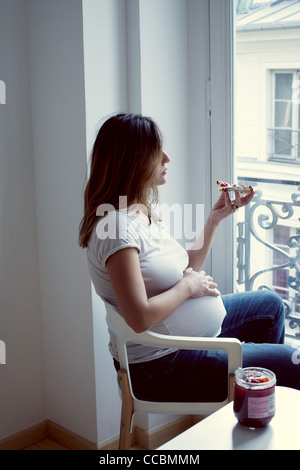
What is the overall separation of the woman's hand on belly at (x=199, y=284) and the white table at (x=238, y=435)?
0.43 meters

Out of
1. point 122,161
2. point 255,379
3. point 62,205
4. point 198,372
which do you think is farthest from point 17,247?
point 255,379

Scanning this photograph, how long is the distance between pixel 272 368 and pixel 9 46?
52.8 inches

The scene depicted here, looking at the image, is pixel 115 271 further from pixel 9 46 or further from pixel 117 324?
pixel 9 46

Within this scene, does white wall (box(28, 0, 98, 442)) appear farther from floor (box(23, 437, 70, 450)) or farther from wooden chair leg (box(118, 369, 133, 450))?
wooden chair leg (box(118, 369, 133, 450))

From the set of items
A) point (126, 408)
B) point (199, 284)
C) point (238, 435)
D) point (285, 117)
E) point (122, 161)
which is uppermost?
point (285, 117)

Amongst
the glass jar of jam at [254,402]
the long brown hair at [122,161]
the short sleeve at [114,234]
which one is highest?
the long brown hair at [122,161]

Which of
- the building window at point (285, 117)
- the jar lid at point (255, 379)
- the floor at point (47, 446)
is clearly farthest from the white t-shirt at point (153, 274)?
the floor at point (47, 446)

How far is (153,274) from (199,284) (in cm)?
14

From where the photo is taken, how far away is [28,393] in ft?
7.23

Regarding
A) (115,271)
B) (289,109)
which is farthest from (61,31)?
(115,271)

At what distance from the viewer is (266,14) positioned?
1.91 m

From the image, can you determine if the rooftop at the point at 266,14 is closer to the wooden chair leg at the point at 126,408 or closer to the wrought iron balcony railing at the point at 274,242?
the wrought iron balcony railing at the point at 274,242

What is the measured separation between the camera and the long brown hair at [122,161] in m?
1.58

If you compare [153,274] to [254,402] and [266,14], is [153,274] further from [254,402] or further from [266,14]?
[266,14]
